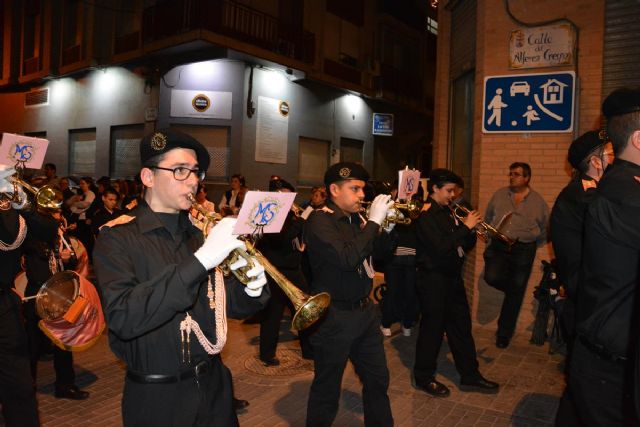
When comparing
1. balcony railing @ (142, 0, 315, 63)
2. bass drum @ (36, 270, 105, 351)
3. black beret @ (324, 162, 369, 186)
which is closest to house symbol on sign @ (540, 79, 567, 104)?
black beret @ (324, 162, 369, 186)

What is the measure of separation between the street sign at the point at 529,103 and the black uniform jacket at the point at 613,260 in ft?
16.5

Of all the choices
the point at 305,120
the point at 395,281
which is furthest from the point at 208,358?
the point at 305,120

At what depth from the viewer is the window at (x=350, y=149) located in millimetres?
20859

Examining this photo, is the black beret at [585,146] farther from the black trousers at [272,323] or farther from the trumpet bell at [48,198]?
the trumpet bell at [48,198]

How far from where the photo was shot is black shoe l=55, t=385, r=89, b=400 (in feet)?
16.9

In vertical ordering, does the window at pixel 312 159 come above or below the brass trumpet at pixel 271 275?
above

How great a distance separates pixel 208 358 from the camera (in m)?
2.55

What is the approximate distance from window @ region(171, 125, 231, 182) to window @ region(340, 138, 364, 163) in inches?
231

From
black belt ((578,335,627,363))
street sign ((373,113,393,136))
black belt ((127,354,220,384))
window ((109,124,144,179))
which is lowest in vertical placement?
black belt ((127,354,220,384))

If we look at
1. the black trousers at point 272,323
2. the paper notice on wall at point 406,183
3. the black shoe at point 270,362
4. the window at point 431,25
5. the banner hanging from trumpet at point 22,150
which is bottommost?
the black shoe at point 270,362

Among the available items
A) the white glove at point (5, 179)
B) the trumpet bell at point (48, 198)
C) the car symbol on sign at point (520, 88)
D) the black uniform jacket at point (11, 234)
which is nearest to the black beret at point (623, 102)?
the white glove at point (5, 179)

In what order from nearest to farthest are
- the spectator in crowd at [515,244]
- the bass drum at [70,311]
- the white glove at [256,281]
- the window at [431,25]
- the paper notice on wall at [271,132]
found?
1. the white glove at [256,281]
2. the bass drum at [70,311]
3. the spectator in crowd at [515,244]
4. the paper notice on wall at [271,132]
5. the window at [431,25]

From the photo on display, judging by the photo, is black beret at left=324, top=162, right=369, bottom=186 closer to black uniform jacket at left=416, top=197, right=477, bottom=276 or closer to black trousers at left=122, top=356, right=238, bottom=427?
black uniform jacket at left=416, top=197, right=477, bottom=276

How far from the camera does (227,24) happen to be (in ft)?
51.6
